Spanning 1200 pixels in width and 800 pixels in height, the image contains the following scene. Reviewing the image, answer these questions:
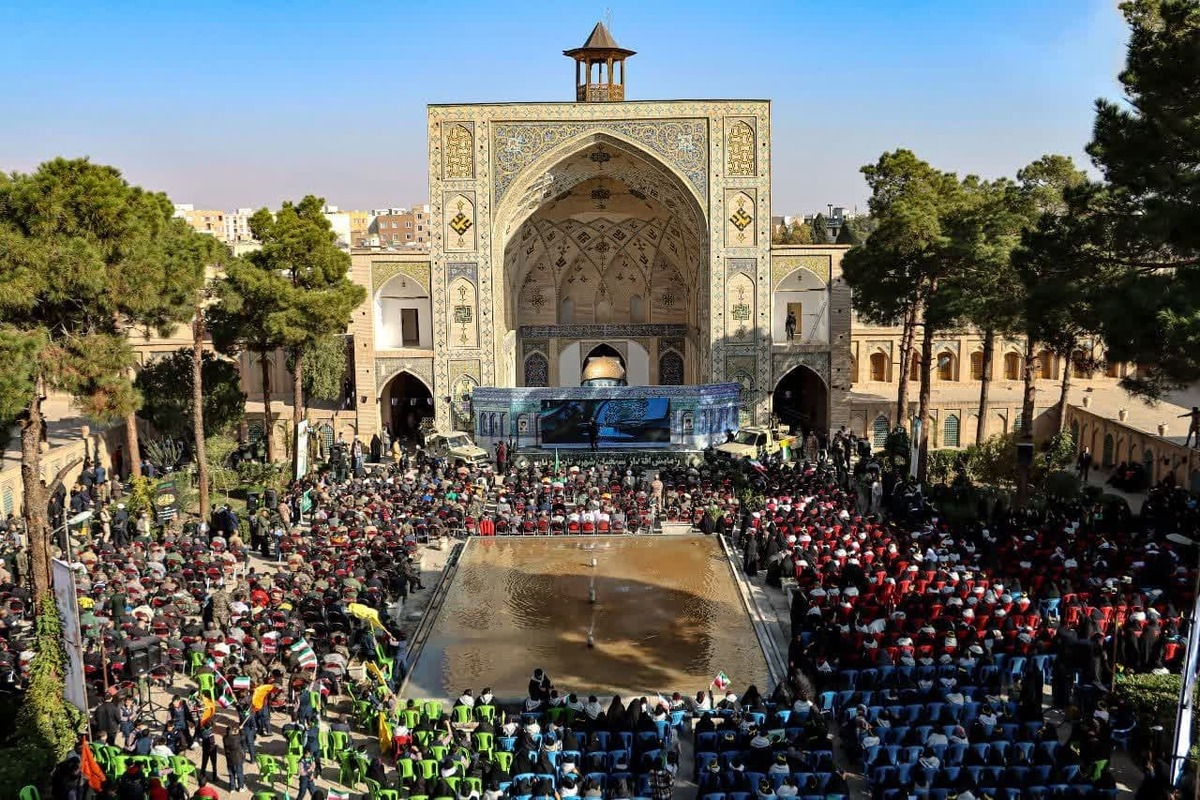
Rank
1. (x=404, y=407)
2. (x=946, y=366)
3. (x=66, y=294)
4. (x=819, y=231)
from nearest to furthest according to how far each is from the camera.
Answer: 1. (x=66, y=294)
2. (x=404, y=407)
3. (x=946, y=366)
4. (x=819, y=231)

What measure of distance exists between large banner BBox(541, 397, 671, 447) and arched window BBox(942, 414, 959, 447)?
10.1 meters

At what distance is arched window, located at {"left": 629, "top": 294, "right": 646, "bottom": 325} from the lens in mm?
40406

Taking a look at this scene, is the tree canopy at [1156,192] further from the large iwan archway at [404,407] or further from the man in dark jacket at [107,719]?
the large iwan archway at [404,407]

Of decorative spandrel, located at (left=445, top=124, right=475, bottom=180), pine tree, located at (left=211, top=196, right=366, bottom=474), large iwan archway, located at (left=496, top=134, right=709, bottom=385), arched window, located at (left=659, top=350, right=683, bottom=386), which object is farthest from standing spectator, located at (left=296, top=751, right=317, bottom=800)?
arched window, located at (left=659, top=350, right=683, bottom=386)

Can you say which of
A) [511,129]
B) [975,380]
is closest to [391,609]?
[511,129]

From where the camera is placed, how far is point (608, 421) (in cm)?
3128

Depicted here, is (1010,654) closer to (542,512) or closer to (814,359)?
(542,512)

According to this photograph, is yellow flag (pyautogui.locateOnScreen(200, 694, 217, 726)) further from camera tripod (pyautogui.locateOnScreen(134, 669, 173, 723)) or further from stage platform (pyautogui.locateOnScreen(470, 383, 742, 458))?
stage platform (pyautogui.locateOnScreen(470, 383, 742, 458))

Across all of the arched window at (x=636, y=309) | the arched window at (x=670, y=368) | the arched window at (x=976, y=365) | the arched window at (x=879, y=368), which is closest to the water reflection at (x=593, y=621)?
the arched window at (x=670, y=368)

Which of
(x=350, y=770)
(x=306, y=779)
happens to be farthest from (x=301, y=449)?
(x=306, y=779)

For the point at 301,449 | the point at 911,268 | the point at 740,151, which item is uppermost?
the point at 740,151

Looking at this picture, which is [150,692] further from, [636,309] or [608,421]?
[636,309]

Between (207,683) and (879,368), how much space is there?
3277 centimetres

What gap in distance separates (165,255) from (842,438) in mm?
19539
